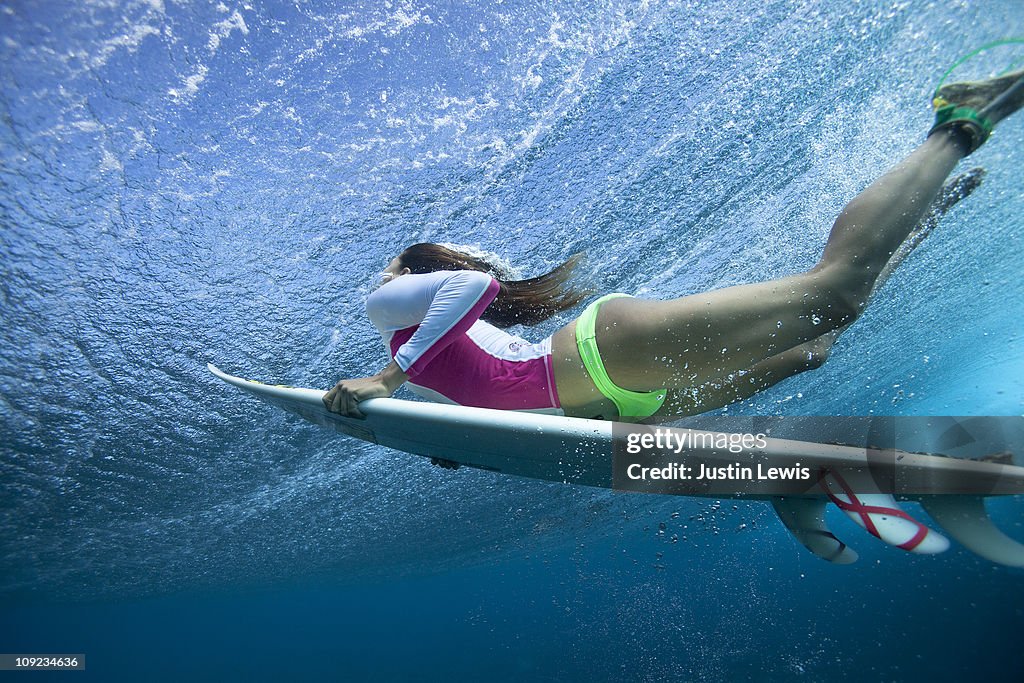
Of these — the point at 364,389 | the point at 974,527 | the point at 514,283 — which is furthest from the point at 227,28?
the point at 974,527

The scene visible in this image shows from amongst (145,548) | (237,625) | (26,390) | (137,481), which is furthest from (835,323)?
(237,625)

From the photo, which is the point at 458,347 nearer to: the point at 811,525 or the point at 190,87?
the point at 811,525

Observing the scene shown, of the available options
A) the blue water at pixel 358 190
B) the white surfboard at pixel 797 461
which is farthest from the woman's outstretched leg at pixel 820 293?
the blue water at pixel 358 190

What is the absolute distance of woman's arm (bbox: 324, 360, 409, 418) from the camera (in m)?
2.71

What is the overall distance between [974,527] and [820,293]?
179 cm

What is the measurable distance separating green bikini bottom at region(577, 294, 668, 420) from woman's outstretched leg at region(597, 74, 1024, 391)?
13 cm

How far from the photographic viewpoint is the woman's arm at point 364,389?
106 inches

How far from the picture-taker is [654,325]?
232 cm

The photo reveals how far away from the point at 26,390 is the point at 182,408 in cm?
200

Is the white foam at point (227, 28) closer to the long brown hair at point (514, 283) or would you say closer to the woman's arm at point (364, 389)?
the long brown hair at point (514, 283)

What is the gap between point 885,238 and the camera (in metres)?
2.10

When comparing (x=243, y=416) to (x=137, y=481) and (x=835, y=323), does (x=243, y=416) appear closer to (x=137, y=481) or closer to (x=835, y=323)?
(x=137, y=481)

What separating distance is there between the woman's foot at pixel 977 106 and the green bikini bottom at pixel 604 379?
1629mm

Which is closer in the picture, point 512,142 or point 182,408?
point 512,142
